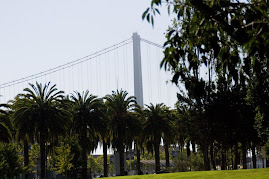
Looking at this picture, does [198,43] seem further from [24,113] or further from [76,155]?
[76,155]

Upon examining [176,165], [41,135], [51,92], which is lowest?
[176,165]

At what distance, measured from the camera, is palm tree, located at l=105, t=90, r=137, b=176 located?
67.7 metres

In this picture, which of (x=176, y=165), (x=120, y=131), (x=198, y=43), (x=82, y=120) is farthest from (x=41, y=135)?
(x=198, y=43)

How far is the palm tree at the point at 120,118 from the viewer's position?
6769 cm

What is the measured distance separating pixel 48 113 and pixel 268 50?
166ft

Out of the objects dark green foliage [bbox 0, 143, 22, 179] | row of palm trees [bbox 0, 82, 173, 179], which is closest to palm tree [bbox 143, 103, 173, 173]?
row of palm trees [bbox 0, 82, 173, 179]

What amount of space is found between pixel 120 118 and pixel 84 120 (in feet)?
20.7

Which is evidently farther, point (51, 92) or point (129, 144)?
point (129, 144)

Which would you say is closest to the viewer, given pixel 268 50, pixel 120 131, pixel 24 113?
pixel 268 50

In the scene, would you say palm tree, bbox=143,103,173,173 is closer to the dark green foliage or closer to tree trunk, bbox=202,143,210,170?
tree trunk, bbox=202,143,210,170

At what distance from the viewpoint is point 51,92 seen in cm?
6022

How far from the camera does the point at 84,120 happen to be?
63.6 metres

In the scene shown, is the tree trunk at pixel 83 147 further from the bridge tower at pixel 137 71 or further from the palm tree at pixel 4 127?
the bridge tower at pixel 137 71

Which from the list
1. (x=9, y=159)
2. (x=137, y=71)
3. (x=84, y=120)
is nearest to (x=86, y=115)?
(x=84, y=120)
